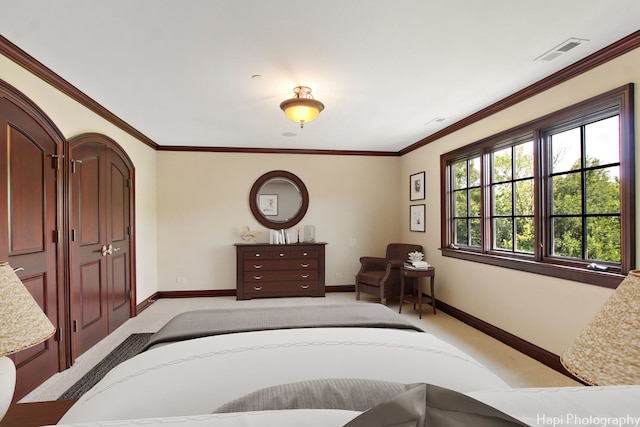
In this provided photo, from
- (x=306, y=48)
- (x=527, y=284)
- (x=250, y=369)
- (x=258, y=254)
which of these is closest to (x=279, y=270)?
(x=258, y=254)

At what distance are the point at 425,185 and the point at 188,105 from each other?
3513 mm

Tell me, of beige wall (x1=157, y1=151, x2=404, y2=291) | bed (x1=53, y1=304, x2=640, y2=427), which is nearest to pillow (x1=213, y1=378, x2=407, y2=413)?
bed (x1=53, y1=304, x2=640, y2=427)

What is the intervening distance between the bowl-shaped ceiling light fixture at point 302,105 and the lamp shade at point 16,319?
2.39m

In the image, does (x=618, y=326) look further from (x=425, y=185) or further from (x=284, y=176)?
(x=284, y=176)

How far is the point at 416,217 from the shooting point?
5430 millimetres

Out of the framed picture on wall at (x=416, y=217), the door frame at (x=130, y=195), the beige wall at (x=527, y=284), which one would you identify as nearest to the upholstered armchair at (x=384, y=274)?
the framed picture on wall at (x=416, y=217)

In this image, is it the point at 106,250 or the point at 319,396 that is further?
the point at 106,250

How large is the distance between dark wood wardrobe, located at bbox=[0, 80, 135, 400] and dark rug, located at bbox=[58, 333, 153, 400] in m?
0.26

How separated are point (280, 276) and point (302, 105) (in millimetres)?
3083

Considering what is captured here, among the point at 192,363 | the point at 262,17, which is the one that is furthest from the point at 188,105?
the point at 192,363

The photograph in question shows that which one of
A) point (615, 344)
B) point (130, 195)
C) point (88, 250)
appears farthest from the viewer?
point (130, 195)

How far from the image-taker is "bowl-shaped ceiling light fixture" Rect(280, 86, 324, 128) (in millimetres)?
2986

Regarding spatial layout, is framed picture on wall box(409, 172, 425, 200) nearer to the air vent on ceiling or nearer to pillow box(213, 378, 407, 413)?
the air vent on ceiling

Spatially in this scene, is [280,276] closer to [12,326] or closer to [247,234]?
[247,234]
